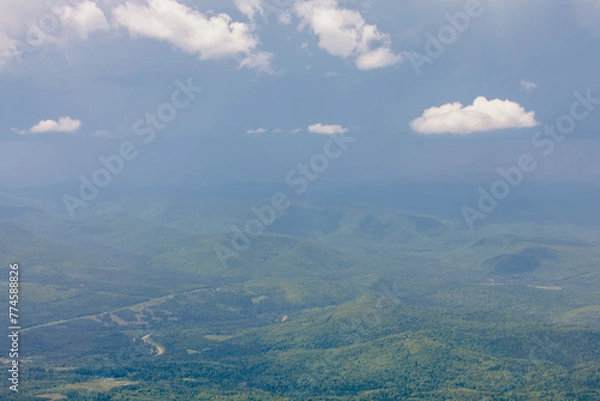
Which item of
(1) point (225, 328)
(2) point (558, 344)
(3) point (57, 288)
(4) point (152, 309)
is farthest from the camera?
(3) point (57, 288)

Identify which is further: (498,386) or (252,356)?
(252,356)

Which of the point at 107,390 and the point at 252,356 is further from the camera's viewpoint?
the point at 252,356

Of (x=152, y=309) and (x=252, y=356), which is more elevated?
(x=152, y=309)

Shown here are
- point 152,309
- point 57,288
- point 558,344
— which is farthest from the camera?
point 57,288

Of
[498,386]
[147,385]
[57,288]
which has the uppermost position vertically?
[57,288]

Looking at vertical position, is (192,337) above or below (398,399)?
above

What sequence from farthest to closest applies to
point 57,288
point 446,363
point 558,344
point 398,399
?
point 57,288, point 558,344, point 446,363, point 398,399

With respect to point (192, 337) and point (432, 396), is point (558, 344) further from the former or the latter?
point (192, 337)

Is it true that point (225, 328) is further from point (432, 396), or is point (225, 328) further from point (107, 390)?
point (432, 396)

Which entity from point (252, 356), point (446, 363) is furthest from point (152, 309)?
point (446, 363)
